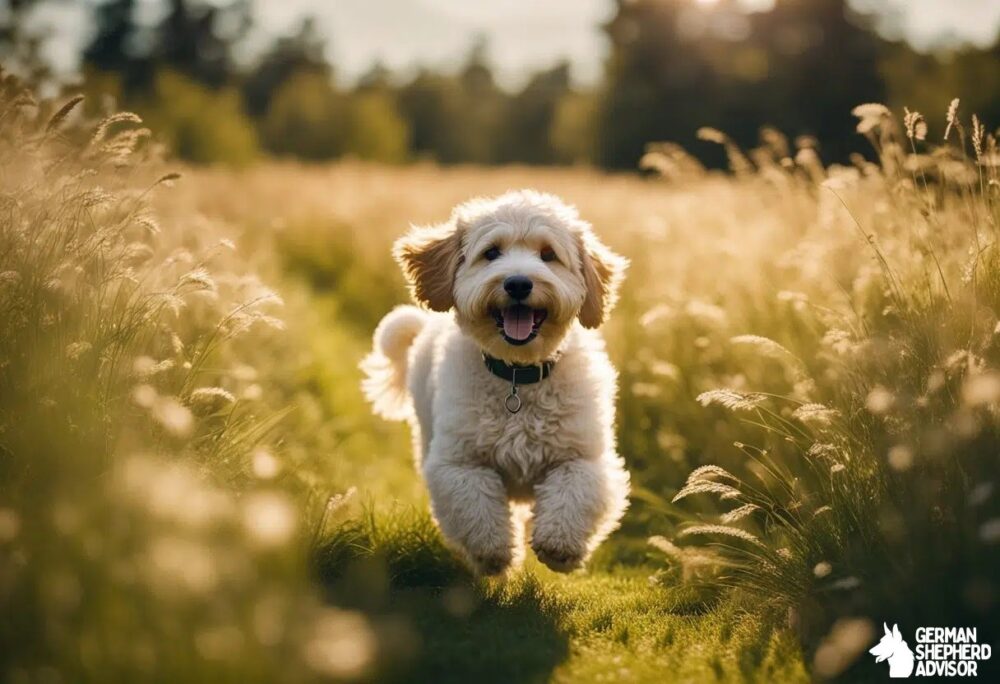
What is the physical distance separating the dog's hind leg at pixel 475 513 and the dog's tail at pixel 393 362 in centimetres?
162

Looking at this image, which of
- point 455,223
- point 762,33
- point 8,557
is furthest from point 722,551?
point 762,33

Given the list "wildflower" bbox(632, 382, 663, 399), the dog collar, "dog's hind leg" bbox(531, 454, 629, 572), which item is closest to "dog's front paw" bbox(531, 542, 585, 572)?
"dog's hind leg" bbox(531, 454, 629, 572)

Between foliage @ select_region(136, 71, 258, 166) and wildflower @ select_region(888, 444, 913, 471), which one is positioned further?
foliage @ select_region(136, 71, 258, 166)

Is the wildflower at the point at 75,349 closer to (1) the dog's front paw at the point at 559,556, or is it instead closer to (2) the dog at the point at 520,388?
(2) the dog at the point at 520,388

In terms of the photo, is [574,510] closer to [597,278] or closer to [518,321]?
[518,321]

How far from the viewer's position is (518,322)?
14.2ft

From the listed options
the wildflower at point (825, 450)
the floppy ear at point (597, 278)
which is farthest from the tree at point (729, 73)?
the wildflower at point (825, 450)

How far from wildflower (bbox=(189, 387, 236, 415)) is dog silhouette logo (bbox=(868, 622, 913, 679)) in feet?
8.39

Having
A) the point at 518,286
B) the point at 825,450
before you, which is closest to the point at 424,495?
the point at 518,286

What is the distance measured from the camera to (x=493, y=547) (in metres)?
4.02

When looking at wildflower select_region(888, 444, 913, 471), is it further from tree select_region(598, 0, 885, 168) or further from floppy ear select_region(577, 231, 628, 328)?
tree select_region(598, 0, 885, 168)

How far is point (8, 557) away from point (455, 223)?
283 centimetres

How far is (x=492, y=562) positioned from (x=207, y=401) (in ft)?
5.19

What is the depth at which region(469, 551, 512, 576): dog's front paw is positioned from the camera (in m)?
4.02
